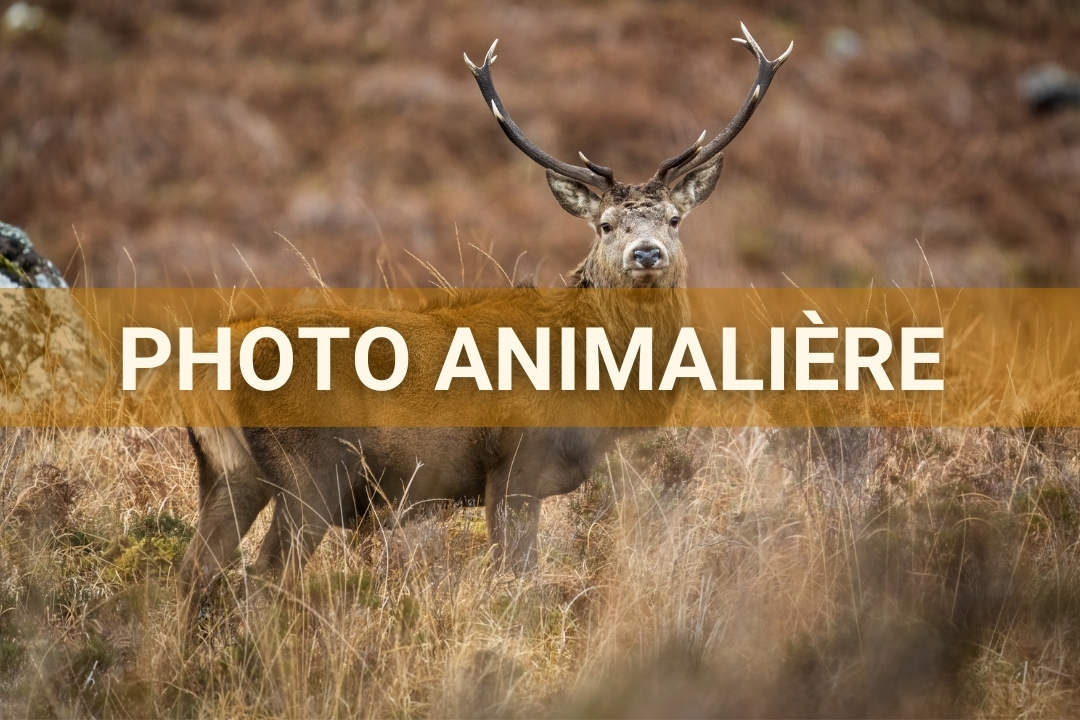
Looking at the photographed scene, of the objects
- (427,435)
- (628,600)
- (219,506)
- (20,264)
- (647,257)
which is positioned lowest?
(628,600)

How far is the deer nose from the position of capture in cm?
578

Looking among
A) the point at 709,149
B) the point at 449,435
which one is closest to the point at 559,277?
the point at 709,149

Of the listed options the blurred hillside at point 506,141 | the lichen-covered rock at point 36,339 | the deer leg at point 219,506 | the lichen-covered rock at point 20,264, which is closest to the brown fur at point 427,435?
the deer leg at point 219,506

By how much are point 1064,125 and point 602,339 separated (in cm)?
1578

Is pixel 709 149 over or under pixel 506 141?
under

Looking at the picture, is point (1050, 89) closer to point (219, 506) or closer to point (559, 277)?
point (559, 277)

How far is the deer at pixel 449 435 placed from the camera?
5.12 metres

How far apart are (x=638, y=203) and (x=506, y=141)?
13766 millimetres

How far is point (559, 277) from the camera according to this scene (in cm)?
820

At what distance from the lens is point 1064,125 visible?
1917 centimetres

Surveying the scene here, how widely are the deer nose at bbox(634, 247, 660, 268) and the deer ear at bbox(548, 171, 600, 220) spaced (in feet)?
2.22

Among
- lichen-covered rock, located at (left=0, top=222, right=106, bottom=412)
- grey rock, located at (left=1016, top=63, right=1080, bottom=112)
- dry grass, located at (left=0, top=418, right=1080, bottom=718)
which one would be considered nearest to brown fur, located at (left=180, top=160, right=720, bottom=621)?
dry grass, located at (left=0, top=418, right=1080, bottom=718)

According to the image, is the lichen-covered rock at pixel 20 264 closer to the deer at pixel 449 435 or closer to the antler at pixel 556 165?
the deer at pixel 449 435

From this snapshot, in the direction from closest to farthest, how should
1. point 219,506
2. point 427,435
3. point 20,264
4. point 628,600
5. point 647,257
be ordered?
point 628,600
point 219,506
point 427,435
point 647,257
point 20,264
